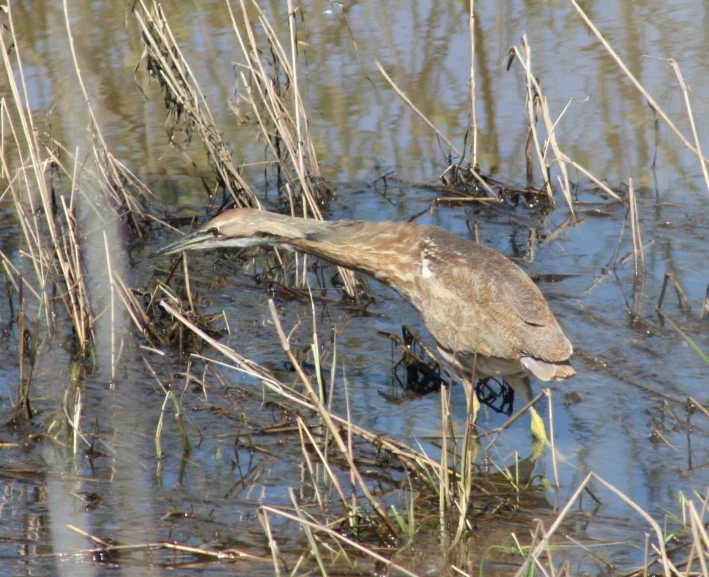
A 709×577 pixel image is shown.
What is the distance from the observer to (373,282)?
539cm

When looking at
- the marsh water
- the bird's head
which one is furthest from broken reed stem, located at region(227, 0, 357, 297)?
the bird's head

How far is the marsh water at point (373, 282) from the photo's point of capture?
333 centimetres

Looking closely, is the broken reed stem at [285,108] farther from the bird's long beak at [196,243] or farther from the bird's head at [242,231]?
the bird's long beak at [196,243]

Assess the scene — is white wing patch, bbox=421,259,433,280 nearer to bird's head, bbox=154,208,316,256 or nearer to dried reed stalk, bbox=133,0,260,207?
bird's head, bbox=154,208,316,256

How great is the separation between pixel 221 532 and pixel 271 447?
2.38 feet

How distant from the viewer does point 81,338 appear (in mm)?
4395

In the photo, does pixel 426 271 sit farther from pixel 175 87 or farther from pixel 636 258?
pixel 175 87

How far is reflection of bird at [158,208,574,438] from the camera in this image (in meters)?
3.83

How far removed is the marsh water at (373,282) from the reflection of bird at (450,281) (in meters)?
0.32

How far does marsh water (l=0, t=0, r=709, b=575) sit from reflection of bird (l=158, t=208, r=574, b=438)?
0.32m

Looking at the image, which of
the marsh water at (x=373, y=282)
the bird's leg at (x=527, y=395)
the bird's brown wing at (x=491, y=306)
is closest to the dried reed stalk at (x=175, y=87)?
the marsh water at (x=373, y=282)

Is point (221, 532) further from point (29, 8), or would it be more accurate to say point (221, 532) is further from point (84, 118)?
point (29, 8)

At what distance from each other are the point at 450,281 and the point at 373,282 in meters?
1.38

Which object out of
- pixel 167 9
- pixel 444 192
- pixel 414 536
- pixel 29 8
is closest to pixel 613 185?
pixel 444 192
